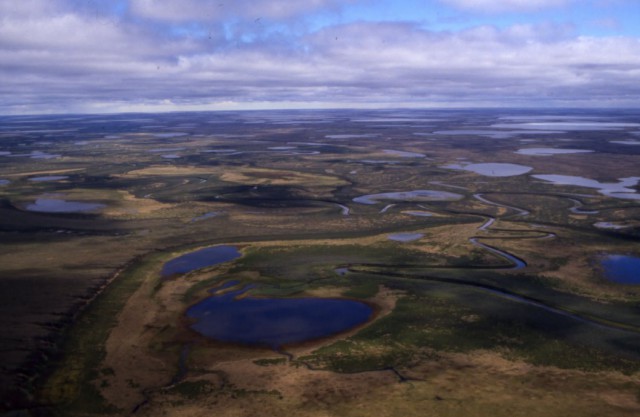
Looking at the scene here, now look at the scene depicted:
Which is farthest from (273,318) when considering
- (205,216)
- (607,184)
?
(607,184)

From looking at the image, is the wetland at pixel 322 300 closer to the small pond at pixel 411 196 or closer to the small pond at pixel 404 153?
the small pond at pixel 411 196

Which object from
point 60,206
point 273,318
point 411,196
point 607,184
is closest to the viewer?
point 273,318

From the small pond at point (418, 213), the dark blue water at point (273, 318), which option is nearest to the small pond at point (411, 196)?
the small pond at point (418, 213)

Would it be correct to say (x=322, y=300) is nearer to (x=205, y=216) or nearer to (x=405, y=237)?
(x=405, y=237)

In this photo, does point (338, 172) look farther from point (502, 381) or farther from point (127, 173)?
point (502, 381)

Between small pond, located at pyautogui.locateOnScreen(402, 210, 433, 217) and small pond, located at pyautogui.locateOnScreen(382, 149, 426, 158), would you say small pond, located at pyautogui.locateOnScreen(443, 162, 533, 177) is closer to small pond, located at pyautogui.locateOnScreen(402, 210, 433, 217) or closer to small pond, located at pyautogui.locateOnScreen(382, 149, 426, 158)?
small pond, located at pyautogui.locateOnScreen(382, 149, 426, 158)

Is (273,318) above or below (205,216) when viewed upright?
below
